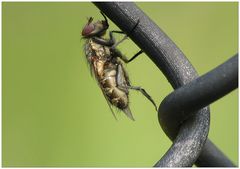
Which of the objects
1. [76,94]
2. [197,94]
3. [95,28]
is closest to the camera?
[197,94]

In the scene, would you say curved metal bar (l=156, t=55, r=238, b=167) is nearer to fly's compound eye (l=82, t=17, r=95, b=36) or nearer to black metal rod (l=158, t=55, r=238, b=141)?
black metal rod (l=158, t=55, r=238, b=141)

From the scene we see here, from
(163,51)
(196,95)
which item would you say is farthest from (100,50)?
(196,95)

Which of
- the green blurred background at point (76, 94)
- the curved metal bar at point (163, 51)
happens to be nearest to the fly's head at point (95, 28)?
the curved metal bar at point (163, 51)

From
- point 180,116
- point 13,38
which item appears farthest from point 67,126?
point 180,116

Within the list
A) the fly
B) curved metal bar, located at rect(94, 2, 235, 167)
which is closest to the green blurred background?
the fly

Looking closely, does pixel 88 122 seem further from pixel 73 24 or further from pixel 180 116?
pixel 180 116

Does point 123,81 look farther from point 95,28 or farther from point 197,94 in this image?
point 197,94
